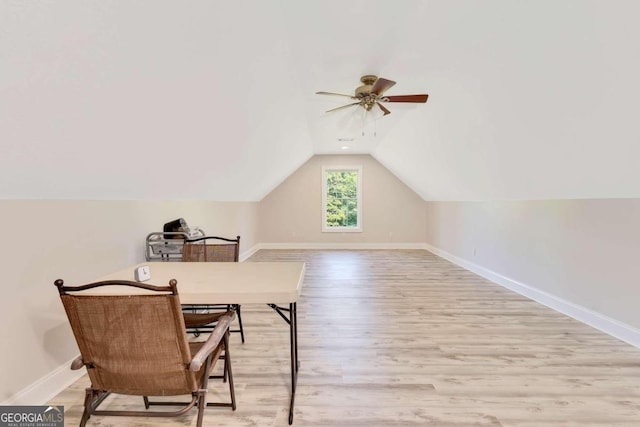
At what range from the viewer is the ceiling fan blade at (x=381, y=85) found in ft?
7.97

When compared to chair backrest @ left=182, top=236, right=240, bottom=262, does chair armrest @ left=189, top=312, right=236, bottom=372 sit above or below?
below

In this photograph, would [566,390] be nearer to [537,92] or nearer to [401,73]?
[537,92]

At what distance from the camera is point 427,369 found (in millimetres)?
2020

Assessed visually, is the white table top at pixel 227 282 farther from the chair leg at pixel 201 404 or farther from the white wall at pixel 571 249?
the white wall at pixel 571 249

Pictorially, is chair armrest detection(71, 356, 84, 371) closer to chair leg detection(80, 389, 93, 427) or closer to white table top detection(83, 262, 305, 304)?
chair leg detection(80, 389, 93, 427)

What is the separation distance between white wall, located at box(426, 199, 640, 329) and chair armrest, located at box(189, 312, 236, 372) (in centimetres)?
321

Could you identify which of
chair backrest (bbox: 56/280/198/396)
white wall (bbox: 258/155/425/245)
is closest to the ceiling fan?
chair backrest (bbox: 56/280/198/396)

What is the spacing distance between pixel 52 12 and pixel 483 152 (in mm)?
3426

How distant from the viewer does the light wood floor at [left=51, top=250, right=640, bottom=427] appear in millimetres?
1587

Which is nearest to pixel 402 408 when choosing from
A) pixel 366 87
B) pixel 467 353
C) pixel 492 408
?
pixel 492 408

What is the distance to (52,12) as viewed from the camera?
2.97 ft

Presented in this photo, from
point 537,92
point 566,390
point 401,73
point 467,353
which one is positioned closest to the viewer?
point 566,390

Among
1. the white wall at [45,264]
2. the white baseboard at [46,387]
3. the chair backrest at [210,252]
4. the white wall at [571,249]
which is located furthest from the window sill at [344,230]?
the white baseboard at [46,387]

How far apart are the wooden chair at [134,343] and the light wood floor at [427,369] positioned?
57cm
